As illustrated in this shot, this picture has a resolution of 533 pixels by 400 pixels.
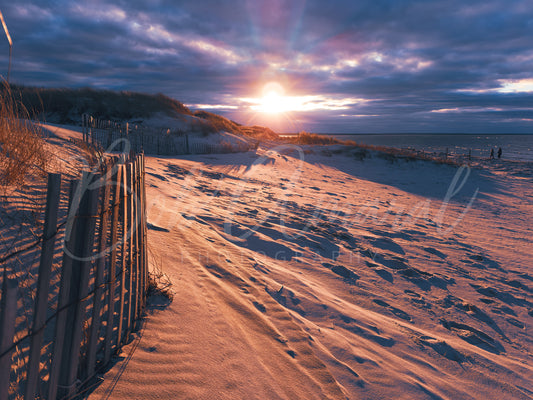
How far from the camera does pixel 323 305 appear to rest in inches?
133

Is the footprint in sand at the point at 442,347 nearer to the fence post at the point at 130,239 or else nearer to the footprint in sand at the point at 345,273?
the footprint in sand at the point at 345,273

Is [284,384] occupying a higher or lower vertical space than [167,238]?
lower

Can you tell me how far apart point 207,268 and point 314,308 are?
50.7 inches

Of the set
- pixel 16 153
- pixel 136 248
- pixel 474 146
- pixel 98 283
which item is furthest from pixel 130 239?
pixel 474 146

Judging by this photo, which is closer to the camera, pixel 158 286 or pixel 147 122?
pixel 158 286

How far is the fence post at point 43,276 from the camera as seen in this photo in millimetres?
1281

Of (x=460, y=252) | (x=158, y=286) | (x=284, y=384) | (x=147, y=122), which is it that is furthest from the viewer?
(x=147, y=122)

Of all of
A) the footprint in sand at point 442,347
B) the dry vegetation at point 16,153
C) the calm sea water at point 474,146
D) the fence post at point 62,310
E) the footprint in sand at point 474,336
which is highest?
the calm sea water at point 474,146

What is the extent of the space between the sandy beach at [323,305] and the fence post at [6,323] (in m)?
0.70

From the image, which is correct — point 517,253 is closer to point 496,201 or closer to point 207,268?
point 207,268

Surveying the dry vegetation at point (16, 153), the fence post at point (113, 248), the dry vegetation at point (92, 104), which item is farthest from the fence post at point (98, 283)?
the dry vegetation at point (92, 104)

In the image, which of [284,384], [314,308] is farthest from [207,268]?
[284,384]

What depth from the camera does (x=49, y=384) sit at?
4.92ft

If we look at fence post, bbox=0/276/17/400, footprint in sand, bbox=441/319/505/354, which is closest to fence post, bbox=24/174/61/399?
fence post, bbox=0/276/17/400
